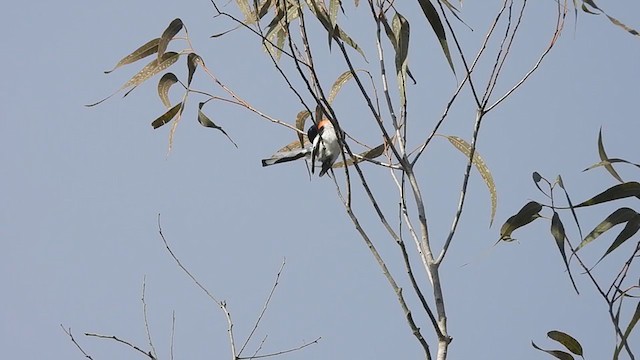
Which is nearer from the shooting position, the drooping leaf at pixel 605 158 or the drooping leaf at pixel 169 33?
the drooping leaf at pixel 605 158

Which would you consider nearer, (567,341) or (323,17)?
(567,341)

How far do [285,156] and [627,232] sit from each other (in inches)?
39.5

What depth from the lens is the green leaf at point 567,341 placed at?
163 centimetres

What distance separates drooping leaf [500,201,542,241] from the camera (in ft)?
5.43

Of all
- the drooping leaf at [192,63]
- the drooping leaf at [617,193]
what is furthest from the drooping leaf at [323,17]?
the drooping leaf at [617,193]

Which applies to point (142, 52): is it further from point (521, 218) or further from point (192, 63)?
point (521, 218)

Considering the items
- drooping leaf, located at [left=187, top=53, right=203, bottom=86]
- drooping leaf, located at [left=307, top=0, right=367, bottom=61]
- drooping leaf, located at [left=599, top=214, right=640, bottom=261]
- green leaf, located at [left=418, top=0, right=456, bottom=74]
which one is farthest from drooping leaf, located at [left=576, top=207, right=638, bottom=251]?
drooping leaf, located at [left=187, top=53, right=203, bottom=86]

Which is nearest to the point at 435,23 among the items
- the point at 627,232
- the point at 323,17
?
the point at 323,17

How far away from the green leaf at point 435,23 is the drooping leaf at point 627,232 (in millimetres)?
415

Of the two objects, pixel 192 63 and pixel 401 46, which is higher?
pixel 192 63

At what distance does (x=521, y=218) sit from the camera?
5.44ft

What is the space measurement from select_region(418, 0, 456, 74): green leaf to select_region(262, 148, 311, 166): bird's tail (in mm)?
691

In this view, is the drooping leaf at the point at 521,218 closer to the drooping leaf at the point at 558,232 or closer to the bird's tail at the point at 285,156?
the drooping leaf at the point at 558,232

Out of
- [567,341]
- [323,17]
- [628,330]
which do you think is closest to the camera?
[628,330]
